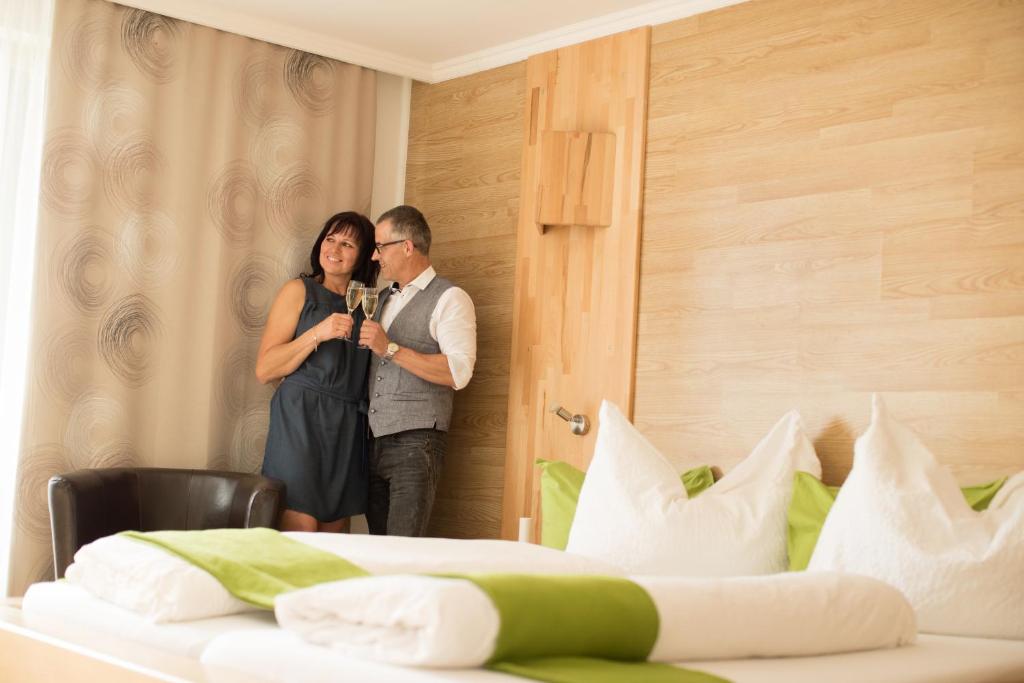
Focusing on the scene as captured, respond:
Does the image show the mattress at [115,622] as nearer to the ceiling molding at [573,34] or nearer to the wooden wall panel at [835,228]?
the wooden wall panel at [835,228]

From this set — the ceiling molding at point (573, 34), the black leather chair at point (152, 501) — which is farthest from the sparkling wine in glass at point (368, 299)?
the ceiling molding at point (573, 34)

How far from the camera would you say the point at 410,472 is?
4273mm

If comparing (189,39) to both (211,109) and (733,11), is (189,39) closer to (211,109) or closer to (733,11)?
(211,109)

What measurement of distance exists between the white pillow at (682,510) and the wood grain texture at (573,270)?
623 mm

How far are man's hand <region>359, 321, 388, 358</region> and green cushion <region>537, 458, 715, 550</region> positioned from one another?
2.50 ft

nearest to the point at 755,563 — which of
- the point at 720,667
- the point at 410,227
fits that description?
the point at 720,667

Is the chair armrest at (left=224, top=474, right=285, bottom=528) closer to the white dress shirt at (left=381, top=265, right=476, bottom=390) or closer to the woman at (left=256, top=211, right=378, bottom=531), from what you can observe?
the woman at (left=256, top=211, right=378, bottom=531)

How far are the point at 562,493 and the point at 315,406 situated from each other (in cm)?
110

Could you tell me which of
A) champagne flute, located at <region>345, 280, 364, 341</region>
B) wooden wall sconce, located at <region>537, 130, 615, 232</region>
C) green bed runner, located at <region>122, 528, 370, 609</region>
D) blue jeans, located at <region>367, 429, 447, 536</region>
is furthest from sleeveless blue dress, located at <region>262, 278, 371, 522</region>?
green bed runner, located at <region>122, 528, 370, 609</region>

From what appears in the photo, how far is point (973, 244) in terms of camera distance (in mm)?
3189

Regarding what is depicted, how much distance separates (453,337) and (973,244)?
181 cm

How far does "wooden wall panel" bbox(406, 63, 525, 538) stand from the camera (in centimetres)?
452

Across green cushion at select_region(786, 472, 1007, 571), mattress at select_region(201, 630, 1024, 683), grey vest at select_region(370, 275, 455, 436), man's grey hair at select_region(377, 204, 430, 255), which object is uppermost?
man's grey hair at select_region(377, 204, 430, 255)

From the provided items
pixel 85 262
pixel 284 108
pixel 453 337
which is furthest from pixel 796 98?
pixel 85 262
